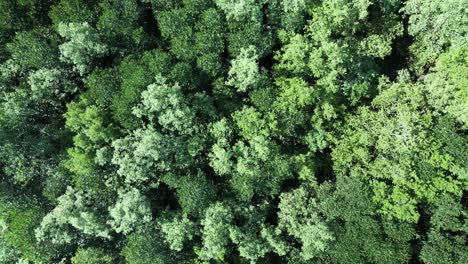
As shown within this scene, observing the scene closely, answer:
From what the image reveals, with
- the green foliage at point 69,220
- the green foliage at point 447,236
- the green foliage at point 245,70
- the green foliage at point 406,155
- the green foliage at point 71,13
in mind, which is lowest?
the green foliage at point 447,236

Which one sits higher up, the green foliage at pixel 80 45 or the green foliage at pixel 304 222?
the green foliage at pixel 80 45

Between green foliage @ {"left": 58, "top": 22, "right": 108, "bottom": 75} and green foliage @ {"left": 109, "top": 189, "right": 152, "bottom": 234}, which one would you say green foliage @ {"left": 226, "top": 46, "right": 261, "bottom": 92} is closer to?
green foliage @ {"left": 58, "top": 22, "right": 108, "bottom": 75}

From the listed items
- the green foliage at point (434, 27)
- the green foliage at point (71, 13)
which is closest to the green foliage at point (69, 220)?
the green foliage at point (71, 13)

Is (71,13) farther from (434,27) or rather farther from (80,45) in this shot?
(434,27)

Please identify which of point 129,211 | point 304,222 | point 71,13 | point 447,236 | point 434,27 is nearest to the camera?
point 447,236

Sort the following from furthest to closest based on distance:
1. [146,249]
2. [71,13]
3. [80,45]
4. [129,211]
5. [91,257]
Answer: [71,13] → [80,45] → [91,257] → [146,249] → [129,211]

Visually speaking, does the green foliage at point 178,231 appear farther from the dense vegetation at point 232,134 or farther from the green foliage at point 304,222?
the green foliage at point 304,222

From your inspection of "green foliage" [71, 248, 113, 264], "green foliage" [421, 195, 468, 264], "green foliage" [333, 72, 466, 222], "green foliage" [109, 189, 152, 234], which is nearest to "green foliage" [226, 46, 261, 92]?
"green foliage" [333, 72, 466, 222]

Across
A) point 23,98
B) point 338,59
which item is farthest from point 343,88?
point 23,98

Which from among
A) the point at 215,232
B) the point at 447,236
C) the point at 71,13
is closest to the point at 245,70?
the point at 215,232
